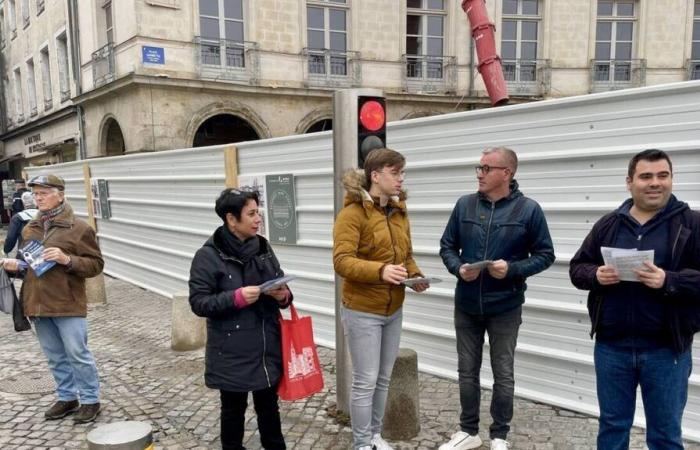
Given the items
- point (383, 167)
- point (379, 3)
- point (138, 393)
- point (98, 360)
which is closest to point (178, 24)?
point (379, 3)

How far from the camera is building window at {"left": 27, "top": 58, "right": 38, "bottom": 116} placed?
25.9 meters

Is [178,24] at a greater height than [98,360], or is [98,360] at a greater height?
[178,24]

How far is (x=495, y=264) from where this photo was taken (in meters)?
3.19

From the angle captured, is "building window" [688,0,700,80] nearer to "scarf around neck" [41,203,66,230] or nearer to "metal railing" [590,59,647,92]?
"metal railing" [590,59,647,92]

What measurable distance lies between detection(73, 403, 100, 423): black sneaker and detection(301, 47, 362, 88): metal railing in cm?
1512

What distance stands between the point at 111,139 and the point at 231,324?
18777 millimetres

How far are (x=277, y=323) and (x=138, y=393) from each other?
244 centimetres

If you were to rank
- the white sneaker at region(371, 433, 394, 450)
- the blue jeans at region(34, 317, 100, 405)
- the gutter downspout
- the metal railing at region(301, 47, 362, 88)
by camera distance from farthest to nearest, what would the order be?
the gutter downspout
the metal railing at region(301, 47, 362, 88)
the blue jeans at region(34, 317, 100, 405)
the white sneaker at region(371, 433, 394, 450)

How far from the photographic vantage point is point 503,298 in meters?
3.37

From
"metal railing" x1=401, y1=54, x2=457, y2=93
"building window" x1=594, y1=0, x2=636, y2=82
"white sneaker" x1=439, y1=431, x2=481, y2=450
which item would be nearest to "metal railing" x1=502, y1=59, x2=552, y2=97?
"building window" x1=594, y1=0, x2=636, y2=82

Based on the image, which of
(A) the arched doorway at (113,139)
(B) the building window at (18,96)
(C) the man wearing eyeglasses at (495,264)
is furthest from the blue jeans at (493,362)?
(B) the building window at (18,96)

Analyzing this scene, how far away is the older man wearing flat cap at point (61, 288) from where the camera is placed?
4.08 m

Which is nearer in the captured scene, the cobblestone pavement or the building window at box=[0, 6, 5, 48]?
the cobblestone pavement

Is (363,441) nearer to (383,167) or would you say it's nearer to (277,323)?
(277,323)
